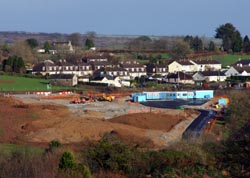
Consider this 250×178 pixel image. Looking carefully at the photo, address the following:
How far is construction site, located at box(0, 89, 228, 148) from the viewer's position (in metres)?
25.2

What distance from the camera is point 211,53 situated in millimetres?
67750

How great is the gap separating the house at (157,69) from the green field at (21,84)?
972 cm

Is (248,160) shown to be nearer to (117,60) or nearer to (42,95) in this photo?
(42,95)

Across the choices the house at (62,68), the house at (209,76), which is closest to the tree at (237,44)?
the house at (209,76)

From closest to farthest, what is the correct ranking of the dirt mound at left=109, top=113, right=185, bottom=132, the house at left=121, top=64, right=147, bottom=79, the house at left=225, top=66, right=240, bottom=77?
the dirt mound at left=109, top=113, right=185, bottom=132 < the house at left=225, top=66, right=240, bottom=77 < the house at left=121, top=64, right=147, bottom=79

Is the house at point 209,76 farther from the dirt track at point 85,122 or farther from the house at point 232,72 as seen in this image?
the dirt track at point 85,122

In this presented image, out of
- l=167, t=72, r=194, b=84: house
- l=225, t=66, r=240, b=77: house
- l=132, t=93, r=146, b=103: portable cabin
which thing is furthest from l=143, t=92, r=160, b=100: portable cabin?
l=225, t=66, r=240, b=77: house

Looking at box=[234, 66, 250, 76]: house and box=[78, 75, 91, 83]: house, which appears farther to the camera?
box=[234, 66, 250, 76]: house

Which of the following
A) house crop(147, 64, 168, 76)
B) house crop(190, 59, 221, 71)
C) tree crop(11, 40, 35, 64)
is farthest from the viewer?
tree crop(11, 40, 35, 64)

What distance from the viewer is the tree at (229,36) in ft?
227

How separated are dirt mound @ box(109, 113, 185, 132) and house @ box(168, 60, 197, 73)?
78.0 ft

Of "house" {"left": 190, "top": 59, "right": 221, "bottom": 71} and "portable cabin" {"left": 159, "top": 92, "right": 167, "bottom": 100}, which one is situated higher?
"house" {"left": 190, "top": 59, "right": 221, "bottom": 71}

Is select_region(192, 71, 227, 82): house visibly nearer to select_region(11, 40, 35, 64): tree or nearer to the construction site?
the construction site

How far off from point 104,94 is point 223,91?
7.39 meters
